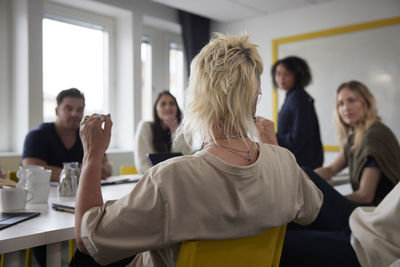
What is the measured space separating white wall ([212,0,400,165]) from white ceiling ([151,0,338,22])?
3.8 inches

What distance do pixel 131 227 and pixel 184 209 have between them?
0.42 ft

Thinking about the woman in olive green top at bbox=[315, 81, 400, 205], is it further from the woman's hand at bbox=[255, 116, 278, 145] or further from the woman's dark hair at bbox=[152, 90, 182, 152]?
the woman's dark hair at bbox=[152, 90, 182, 152]

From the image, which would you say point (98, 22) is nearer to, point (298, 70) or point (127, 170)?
point (127, 170)

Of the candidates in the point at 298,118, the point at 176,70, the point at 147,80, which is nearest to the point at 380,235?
the point at 298,118

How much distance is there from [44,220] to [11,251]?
0.25 m

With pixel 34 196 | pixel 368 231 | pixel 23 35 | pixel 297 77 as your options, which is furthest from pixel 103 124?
pixel 23 35

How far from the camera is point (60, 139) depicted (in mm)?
2631

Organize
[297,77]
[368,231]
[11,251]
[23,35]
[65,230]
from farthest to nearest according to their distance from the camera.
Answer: [23,35] < [297,77] < [368,231] < [65,230] < [11,251]

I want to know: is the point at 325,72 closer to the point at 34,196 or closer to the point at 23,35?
the point at 23,35

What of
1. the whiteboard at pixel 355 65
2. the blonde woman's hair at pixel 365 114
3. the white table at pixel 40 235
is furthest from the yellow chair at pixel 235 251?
the whiteboard at pixel 355 65

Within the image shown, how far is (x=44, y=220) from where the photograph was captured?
1332 millimetres

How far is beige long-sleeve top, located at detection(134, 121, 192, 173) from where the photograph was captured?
10.6ft

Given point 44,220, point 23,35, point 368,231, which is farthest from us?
point 23,35

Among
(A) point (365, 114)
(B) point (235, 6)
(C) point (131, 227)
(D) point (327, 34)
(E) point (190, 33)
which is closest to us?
(C) point (131, 227)
